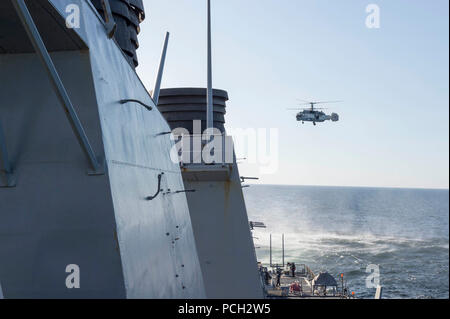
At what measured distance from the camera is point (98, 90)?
2.41 metres

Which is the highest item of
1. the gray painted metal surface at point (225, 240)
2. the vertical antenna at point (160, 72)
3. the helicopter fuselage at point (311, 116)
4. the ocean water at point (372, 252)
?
the helicopter fuselage at point (311, 116)

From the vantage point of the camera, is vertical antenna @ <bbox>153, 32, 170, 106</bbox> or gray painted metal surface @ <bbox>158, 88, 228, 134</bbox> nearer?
vertical antenna @ <bbox>153, 32, 170, 106</bbox>

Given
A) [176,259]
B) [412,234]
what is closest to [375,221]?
[412,234]

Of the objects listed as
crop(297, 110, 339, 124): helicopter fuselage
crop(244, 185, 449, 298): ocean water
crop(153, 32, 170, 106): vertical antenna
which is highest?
crop(297, 110, 339, 124): helicopter fuselage

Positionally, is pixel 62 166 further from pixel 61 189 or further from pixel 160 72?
pixel 160 72

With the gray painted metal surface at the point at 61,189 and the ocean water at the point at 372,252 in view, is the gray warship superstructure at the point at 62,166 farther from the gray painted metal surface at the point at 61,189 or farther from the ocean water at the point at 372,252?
the ocean water at the point at 372,252

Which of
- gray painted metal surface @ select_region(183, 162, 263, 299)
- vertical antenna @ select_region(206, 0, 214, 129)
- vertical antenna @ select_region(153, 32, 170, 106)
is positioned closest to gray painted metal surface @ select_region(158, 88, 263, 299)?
gray painted metal surface @ select_region(183, 162, 263, 299)

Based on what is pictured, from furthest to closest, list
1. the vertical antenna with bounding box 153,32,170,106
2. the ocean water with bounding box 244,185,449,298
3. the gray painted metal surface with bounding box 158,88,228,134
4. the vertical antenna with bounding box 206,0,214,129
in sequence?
1. the ocean water with bounding box 244,185,449,298
2. the gray painted metal surface with bounding box 158,88,228,134
3. the vertical antenna with bounding box 206,0,214,129
4. the vertical antenna with bounding box 153,32,170,106

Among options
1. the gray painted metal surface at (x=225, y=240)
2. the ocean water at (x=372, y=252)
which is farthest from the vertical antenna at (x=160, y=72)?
the ocean water at (x=372, y=252)

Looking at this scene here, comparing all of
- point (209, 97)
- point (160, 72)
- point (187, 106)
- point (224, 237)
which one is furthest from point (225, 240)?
point (160, 72)

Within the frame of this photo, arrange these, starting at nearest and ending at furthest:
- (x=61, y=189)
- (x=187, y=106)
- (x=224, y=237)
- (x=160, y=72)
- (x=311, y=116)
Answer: (x=61, y=189) < (x=160, y=72) < (x=224, y=237) < (x=187, y=106) < (x=311, y=116)

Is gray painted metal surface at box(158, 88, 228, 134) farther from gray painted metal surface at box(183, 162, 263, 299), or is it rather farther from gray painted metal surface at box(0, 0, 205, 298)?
gray painted metal surface at box(0, 0, 205, 298)
